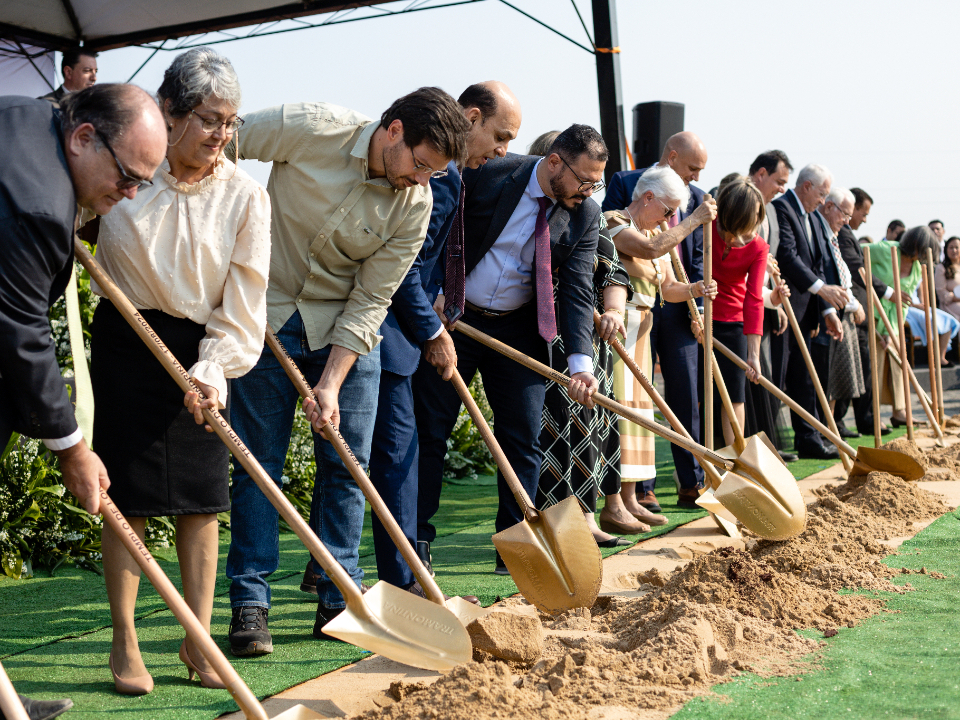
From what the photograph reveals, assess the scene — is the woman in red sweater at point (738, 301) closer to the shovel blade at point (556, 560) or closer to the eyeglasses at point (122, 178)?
the shovel blade at point (556, 560)

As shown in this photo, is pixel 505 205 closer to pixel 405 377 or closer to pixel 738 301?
pixel 405 377

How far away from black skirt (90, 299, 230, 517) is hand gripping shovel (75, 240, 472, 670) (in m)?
0.12

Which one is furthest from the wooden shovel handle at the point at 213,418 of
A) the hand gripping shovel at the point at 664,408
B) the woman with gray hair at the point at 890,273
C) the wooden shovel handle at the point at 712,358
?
the woman with gray hair at the point at 890,273

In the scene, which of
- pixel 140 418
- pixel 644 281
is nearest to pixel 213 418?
pixel 140 418

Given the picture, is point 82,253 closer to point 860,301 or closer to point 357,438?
point 357,438

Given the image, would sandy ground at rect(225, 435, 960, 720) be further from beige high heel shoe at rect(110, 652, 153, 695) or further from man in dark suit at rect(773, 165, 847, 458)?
man in dark suit at rect(773, 165, 847, 458)

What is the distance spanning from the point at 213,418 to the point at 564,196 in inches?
79.2

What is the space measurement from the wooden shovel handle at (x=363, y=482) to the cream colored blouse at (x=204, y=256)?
302 mm

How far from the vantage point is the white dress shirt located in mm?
4102

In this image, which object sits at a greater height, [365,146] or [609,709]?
[365,146]

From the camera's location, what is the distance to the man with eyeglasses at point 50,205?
6.30 feet

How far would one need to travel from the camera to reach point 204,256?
104 inches

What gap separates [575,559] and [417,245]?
1226 mm

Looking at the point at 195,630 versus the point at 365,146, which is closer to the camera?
the point at 195,630
